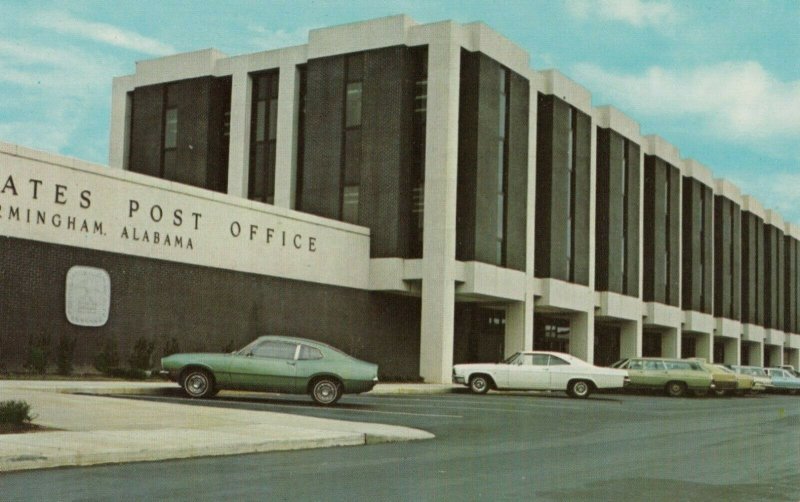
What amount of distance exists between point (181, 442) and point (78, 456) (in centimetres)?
193

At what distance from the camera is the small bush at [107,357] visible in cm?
2948

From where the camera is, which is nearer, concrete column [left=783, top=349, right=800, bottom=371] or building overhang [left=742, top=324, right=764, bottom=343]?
building overhang [left=742, top=324, right=764, bottom=343]

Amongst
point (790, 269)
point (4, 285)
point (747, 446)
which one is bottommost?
point (747, 446)

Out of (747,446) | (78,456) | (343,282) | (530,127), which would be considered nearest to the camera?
(78,456)

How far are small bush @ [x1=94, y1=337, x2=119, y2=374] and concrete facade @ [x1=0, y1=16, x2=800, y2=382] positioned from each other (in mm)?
5237

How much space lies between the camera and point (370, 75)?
4238 cm

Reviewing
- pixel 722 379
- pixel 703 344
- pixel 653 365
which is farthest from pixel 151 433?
pixel 703 344

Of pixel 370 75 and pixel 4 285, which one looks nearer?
pixel 4 285

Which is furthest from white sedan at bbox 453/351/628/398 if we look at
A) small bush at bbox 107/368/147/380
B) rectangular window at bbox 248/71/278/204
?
rectangular window at bbox 248/71/278/204

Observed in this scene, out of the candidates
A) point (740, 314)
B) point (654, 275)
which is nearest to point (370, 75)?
point (654, 275)

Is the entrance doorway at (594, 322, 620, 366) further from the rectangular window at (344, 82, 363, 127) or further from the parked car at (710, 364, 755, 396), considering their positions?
the rectangular window at (344, 82, 363, 127)

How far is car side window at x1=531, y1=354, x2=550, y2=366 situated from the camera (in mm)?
32188

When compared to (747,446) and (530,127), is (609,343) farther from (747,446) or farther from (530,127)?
(747,446)

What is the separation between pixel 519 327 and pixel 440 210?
332 inches
